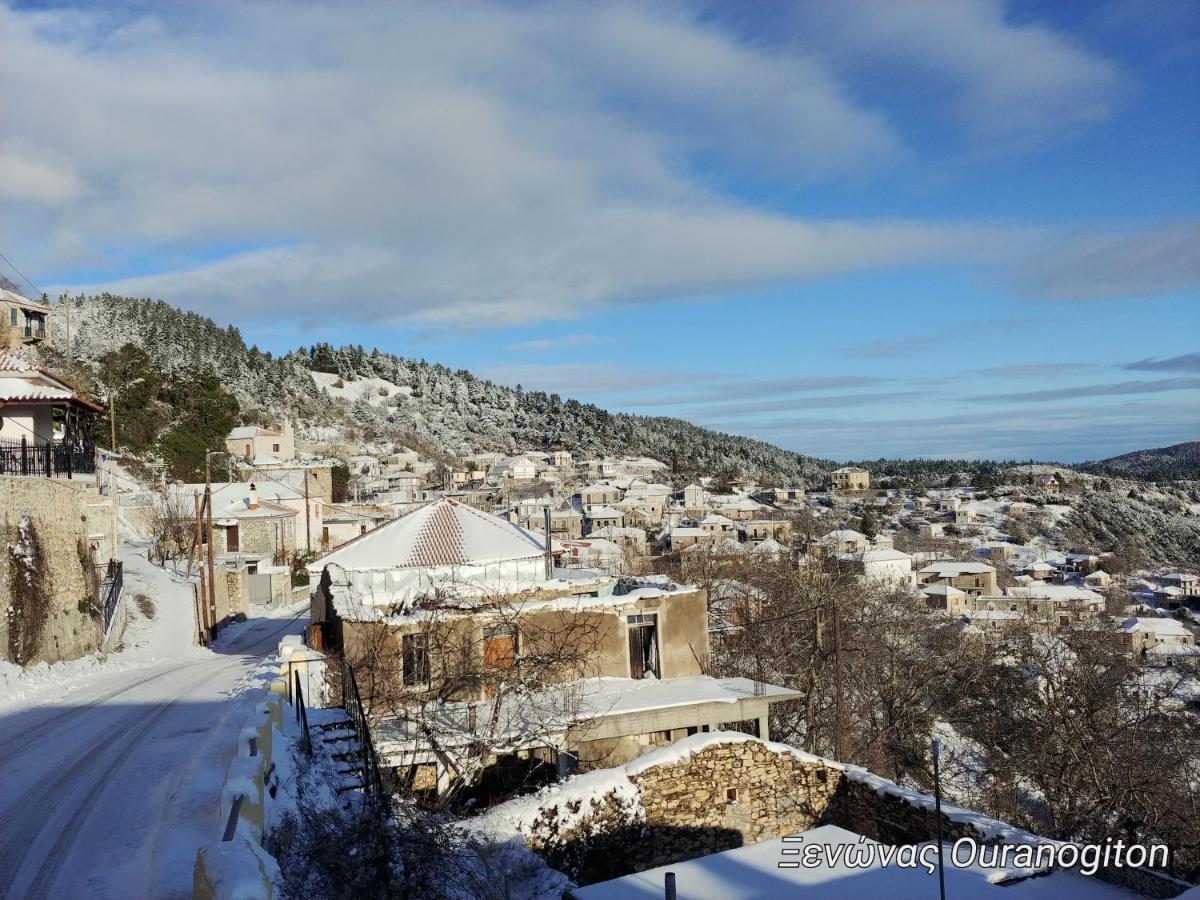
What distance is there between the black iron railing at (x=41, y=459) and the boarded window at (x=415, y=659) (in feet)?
33.0

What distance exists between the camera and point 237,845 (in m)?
5.47

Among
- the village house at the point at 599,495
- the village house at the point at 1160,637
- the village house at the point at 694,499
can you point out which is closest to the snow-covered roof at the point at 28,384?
the village house at the point at 1160,637

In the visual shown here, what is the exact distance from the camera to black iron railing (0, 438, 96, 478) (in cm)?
1944

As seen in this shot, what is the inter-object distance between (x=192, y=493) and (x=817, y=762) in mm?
36876

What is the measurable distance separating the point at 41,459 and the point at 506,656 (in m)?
12.7

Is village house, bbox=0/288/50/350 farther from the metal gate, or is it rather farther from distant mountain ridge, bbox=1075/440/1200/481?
distant mountain ridge, bbox=1075/440/1200/481

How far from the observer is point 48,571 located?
1773 cm

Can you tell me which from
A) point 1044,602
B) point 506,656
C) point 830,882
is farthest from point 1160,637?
point 830,882

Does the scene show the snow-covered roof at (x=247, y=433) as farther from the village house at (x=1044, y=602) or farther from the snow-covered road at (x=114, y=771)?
the village house at (x=1044, y=602)

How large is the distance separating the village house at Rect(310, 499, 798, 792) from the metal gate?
2100 centimetres

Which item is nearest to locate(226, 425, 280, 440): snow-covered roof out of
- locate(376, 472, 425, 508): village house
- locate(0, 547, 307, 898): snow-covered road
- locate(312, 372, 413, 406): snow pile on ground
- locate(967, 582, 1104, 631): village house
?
locate(376, 472, 425, 508): village house

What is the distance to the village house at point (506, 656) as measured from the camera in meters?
14.6

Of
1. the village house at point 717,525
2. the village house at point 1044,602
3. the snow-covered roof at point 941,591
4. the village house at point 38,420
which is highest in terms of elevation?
the village house at point 38,420

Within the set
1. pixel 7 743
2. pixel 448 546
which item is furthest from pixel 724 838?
pixel 7 743
